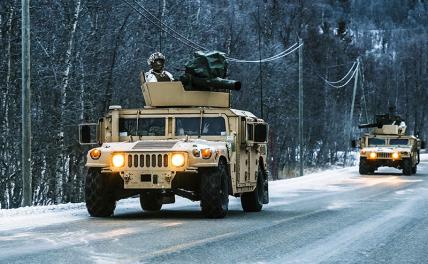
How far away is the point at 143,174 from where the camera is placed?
14617 millimetres

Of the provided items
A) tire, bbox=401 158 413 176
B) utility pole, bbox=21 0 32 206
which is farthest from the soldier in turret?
tire, bbox=401 158 413 176

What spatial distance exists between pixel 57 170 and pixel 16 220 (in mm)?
11043

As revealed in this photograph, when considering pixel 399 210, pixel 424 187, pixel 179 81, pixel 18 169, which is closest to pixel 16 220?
pixel 179 81

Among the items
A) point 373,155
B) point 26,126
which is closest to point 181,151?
point 26,126

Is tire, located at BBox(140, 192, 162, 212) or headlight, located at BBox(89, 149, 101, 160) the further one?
tire, located at BBox(140, 192, 162, 212)

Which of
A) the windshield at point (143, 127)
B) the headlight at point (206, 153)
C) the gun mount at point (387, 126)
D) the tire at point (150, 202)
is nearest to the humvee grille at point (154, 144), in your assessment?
the headlight at point (206, 153)

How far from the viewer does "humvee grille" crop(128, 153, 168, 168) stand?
47.9ft

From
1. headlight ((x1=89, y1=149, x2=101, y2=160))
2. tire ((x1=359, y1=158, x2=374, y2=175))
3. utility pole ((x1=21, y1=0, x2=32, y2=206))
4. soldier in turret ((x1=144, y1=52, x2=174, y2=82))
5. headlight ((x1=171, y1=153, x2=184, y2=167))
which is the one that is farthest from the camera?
tire ((x1=359, y1=158, x2=374, y2=175))

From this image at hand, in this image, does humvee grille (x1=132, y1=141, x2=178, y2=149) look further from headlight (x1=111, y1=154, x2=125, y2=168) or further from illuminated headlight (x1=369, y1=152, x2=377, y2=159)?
illuminated headlight (x1=369, y1=152, x2=377, y2=159)

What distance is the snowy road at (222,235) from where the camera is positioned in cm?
986

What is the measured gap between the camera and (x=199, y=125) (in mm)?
16062

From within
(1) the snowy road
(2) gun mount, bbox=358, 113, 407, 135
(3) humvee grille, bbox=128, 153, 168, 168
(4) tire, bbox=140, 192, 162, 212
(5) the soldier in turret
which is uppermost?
(5) the soldier in turret

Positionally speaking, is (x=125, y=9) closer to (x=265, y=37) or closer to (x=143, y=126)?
(x=143, y=126)

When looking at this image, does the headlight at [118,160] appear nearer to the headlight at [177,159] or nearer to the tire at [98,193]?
the tire at [98,193]
